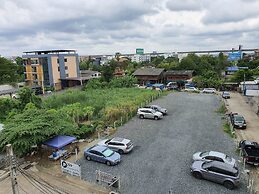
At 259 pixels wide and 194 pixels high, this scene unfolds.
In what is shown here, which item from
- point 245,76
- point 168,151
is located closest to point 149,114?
point 168,151

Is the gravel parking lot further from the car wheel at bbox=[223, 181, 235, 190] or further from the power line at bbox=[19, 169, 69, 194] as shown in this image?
the power line at bbox=[19, 169, 69, 194]

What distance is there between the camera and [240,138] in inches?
731

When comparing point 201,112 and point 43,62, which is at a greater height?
point 43,62

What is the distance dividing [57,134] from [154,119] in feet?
35.9

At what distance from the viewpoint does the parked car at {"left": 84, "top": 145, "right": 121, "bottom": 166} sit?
1453 cm

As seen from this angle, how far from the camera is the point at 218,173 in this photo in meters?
12.2

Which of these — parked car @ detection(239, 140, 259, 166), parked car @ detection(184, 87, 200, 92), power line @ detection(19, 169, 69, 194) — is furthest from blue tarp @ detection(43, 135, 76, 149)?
parked car @ detection(184, 87, 200, 92)

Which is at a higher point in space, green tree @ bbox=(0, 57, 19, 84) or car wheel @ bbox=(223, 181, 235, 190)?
green tree @ bbox=(0, 57, 19, 84)

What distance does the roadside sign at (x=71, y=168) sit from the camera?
13255 mm

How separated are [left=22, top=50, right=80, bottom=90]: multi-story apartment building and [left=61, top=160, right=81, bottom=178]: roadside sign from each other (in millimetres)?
37771

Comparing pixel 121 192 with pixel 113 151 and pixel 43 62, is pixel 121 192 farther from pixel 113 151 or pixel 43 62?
pixel 43 62

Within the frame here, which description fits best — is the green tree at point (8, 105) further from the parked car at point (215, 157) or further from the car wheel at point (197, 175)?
the car wheel at point (197, 175)

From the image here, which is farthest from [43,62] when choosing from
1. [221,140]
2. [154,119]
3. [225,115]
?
[221,140]

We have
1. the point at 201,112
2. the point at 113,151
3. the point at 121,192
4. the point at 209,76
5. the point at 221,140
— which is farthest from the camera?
the point at 209,76
